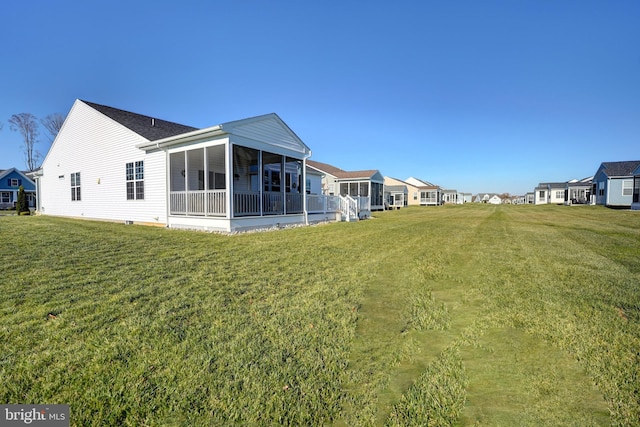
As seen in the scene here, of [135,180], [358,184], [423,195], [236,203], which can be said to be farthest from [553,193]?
[135,180]

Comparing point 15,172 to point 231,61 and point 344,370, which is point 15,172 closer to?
point 231,61

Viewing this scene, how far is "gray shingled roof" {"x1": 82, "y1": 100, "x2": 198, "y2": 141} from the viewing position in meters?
14.0

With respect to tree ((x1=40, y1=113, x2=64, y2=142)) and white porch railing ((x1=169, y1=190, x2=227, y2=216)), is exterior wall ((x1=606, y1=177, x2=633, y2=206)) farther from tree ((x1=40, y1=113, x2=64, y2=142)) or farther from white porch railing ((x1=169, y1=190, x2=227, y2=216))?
tree ((x1=40, y1=113, x2=64, y2=142))

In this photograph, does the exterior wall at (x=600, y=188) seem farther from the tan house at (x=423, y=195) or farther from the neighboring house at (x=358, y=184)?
the neighboring house at (x=358, y=184)

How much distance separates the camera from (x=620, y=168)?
3303 cm

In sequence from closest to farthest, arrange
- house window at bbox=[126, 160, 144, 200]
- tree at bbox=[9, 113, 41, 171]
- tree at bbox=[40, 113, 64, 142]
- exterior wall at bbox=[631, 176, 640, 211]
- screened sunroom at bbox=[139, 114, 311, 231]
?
screened sunroom at bbox=[139, 114, 311, 231] → house window at bbox=[126, 160, 144, 200] → exterior wall at bbox=[631, 176, 640, 211] → tree at bbox=[40, 113, 64, 142] → tree at bbox=[9, 113, 41, 171]

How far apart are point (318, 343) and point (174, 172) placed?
12.6 m

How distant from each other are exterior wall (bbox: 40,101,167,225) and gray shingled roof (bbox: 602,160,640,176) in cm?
4545

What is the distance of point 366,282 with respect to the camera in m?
4.72

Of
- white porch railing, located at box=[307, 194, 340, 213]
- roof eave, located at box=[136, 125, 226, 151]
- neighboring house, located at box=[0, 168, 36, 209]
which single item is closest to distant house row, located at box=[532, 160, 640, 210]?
white porch railing, located at box=[307, 194, 340, 213]

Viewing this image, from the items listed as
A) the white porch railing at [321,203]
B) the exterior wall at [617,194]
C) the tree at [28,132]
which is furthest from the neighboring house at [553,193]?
the tree at [28,132]

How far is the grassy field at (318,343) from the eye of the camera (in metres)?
1.87

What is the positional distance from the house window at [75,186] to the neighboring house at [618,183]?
4956 cm

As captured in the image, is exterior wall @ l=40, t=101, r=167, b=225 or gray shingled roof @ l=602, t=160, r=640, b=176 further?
gray shingled roof @ l=602, t=160, r=640, b=176
